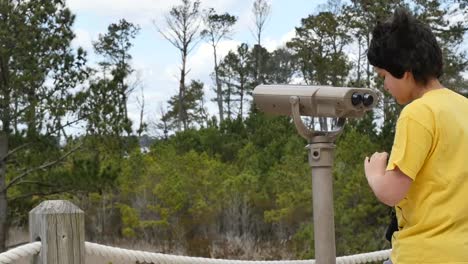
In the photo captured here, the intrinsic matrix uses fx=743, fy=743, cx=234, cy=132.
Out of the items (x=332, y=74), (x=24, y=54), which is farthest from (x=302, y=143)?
(x=24, y=54)

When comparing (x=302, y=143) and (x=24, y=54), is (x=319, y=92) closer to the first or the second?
(x=24, y=54)

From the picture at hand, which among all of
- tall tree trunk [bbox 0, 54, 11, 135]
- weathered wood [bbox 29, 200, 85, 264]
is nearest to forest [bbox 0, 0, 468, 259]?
tall tree trunk [bbox 0, 54, 11, 135]

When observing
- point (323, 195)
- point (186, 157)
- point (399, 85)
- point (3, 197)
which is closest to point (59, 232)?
point (323, 195)

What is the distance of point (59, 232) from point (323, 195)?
0.70m

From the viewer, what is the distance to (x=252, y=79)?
79.6ft

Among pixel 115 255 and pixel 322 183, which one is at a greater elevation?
pixel 322 183

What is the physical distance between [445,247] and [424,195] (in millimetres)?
104

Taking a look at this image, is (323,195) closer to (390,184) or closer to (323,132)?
(323,132)

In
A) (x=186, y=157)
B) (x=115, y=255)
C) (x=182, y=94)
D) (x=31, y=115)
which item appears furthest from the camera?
(x=182, y=94)

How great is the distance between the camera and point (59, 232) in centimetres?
194

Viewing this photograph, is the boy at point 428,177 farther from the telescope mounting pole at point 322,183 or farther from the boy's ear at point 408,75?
the telescope mounting pole at point 322,183

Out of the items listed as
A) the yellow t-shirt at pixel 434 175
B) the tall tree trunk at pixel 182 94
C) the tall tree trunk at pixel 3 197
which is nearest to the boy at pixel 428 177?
the yellow t-shirt at pixel 434 175

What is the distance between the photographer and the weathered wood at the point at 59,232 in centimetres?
193

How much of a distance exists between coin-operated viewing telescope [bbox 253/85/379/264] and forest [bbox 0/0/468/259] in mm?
2839
